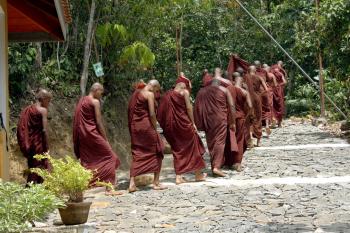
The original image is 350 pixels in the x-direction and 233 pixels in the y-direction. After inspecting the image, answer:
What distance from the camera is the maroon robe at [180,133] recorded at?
1080 centimetres

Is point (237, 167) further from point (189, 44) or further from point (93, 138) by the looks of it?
point (189, 44)

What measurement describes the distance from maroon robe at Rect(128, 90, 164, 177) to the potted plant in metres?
2.97

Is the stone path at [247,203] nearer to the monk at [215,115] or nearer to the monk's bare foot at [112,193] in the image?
the monk's bare foot at [112,193]

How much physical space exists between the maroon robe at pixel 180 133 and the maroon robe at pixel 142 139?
0.62 meters

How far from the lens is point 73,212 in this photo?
699 cm

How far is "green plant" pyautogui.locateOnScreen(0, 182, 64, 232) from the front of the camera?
548cm

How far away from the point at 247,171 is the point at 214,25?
59.0 ft

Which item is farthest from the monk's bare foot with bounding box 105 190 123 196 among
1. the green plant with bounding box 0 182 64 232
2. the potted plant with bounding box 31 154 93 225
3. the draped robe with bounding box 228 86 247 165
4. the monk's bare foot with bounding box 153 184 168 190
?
the green plant with bounding box 0 182 64 232

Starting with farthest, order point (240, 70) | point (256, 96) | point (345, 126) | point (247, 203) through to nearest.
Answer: point (345, 126) < point (256, 96) < point (240, 70) < point (247, 203)

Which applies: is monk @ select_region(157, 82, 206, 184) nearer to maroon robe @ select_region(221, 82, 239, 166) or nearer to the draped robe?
maroon robe @ select_region(221, 82, 239, 166)

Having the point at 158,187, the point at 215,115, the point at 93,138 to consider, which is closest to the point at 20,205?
the point at 93,138

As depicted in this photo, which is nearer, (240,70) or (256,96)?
(240,70)

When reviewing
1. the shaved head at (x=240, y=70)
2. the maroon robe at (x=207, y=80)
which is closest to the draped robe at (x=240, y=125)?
the maroon robe at (x=207, y=80)

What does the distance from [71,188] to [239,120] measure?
6273 millimetres
